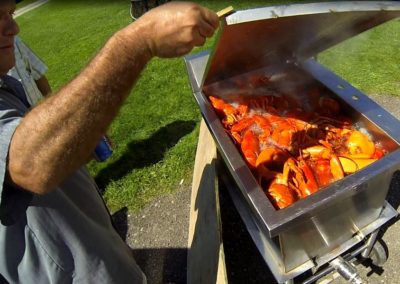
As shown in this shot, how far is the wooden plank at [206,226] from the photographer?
2.44 metres

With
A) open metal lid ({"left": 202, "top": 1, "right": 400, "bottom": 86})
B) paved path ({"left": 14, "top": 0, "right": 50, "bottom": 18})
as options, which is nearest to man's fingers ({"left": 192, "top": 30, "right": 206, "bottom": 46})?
open metal lid ({"left": 202, "top": 1, "right": 400, "bottom": 86})

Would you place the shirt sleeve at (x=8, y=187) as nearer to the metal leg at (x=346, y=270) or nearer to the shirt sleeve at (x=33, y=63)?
the shirt sleeve at (x=33, y=63)

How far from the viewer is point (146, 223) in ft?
12.5

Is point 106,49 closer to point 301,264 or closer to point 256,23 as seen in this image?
point 256,23

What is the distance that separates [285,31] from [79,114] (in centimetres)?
153

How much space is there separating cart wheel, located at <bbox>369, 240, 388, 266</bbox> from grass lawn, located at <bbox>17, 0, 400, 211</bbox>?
1.69m

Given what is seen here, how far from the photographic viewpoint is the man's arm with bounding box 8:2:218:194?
45.1 inches

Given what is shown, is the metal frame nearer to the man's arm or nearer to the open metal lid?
the open metal lid

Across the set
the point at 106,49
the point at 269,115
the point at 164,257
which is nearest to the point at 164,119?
the point at 164,257

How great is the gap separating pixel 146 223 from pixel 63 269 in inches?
79.9

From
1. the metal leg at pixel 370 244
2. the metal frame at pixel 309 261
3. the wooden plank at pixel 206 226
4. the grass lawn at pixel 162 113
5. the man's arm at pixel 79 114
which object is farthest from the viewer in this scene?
the grass lawn at pixel 162 113

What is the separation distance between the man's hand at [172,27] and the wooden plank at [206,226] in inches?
56.2

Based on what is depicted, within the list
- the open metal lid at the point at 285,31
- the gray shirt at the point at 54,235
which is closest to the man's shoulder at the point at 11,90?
the gray shirt at the point at 54,235

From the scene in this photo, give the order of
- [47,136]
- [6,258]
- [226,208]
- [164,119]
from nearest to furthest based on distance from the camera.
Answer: [47,136] < [6,258] < [226,208] < [164,119]
